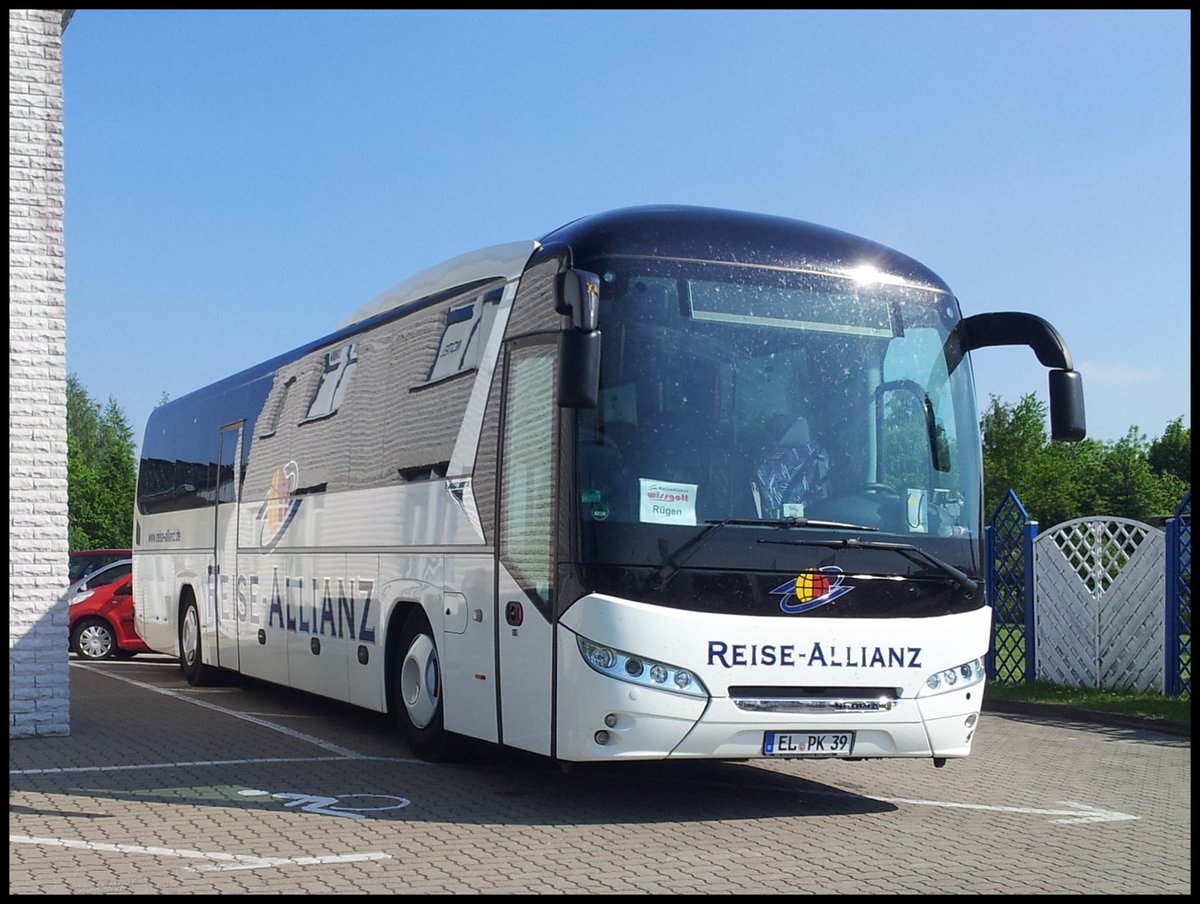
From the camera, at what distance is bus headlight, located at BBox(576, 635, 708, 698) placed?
8.52 meters

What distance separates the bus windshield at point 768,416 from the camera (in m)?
8.70

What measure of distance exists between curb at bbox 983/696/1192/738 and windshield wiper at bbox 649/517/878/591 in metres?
7.39

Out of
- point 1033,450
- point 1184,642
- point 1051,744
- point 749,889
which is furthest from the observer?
point 1033,450

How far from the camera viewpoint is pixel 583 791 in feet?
32.8

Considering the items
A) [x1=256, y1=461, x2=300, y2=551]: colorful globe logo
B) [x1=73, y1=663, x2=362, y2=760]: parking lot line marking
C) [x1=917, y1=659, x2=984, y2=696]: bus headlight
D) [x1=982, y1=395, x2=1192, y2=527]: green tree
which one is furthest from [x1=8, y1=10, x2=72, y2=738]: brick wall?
[x1=982, y1=395, x2=1192, y2=527]: green tree

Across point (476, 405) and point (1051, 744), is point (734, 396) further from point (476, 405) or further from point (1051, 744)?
point (1051, 744)

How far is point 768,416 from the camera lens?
8.96m

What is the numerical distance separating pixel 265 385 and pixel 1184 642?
1069 centimetres

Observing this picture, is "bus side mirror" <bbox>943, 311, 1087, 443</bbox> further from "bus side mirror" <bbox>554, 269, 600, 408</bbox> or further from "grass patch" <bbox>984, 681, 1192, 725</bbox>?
"grass patch" <bbox>984, 681, 1192, 725</bbox>

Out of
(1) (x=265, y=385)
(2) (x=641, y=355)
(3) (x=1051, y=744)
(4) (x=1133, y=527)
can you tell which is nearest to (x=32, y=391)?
(1) (x=265, y=385)

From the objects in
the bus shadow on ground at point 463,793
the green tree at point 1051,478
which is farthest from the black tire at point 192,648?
the green tree at point 1051,478

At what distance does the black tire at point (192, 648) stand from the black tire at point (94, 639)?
18.3 feet

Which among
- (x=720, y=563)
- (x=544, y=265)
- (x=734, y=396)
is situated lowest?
(x=720, y=563)

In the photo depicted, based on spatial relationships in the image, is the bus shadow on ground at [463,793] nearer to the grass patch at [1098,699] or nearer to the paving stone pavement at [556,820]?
the paving stone pavement at [556,820]
